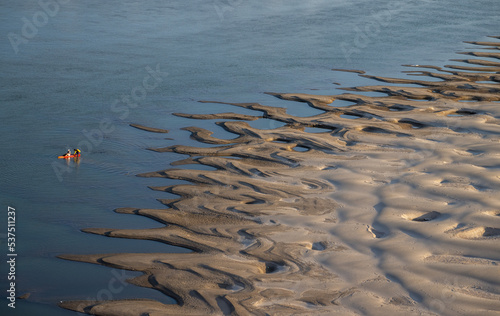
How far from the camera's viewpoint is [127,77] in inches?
694

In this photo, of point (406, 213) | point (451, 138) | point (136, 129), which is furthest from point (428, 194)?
point (136, 129)

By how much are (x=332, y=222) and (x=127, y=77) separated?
34.0 ft

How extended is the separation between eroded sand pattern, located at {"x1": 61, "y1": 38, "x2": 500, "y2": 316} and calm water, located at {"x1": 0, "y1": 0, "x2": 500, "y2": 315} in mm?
531

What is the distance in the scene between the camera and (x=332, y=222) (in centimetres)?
920

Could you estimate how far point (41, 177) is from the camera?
11.1 metres

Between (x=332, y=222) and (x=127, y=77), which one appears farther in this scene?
(x=127, y=77)

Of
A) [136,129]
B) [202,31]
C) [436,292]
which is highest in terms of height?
[202,31]

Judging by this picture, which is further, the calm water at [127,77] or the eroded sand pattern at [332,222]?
the calm water at [127,77]

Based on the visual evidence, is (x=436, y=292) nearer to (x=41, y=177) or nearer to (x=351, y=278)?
(x=351, y=278)

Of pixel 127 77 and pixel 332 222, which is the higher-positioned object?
pixel 127 77

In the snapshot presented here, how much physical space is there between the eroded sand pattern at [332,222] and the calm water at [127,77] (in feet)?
1.74

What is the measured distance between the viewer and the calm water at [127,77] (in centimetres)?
912

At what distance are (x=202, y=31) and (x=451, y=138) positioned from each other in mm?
14845

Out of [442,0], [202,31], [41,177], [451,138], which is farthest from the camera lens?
[442,0]
